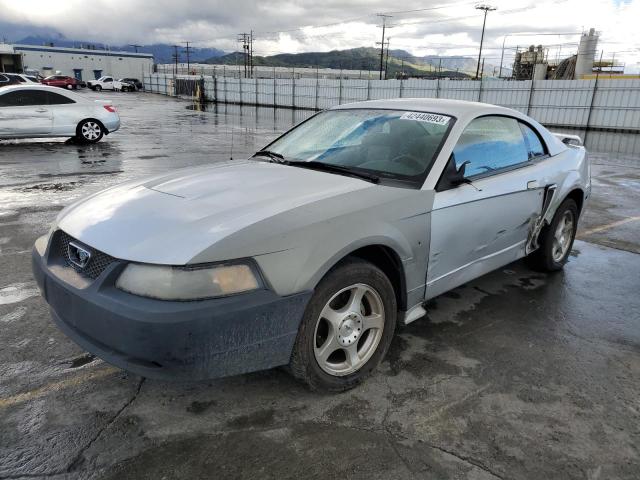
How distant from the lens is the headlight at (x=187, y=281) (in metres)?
2.15

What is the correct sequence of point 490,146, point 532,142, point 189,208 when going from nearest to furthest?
1. point 189,208
2. point 490,146
3. point 532,142

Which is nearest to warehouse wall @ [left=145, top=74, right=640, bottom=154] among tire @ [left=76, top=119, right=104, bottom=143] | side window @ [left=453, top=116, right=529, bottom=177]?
side window @ [left=453, top=116, right=529, bottom=177]

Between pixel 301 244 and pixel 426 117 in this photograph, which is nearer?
pixel 301 244

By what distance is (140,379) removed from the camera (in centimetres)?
283

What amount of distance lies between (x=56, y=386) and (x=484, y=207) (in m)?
2.87

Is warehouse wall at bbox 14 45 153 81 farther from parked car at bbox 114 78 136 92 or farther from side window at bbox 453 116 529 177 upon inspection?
side window at bbox 453 116 529 177

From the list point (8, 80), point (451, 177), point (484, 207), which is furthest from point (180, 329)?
point (8, 80)

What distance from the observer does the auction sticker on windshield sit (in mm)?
3451

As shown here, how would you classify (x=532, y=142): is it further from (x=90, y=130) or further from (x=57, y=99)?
(x=90, y=130)

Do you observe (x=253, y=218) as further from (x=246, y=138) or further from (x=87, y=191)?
(x=246, y=138)

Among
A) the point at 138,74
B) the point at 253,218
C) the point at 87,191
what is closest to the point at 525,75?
the point at 87,191

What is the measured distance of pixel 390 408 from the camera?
2617 millimetres

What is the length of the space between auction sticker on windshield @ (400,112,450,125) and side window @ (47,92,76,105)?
460 inches

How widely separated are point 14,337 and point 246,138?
13.3m
